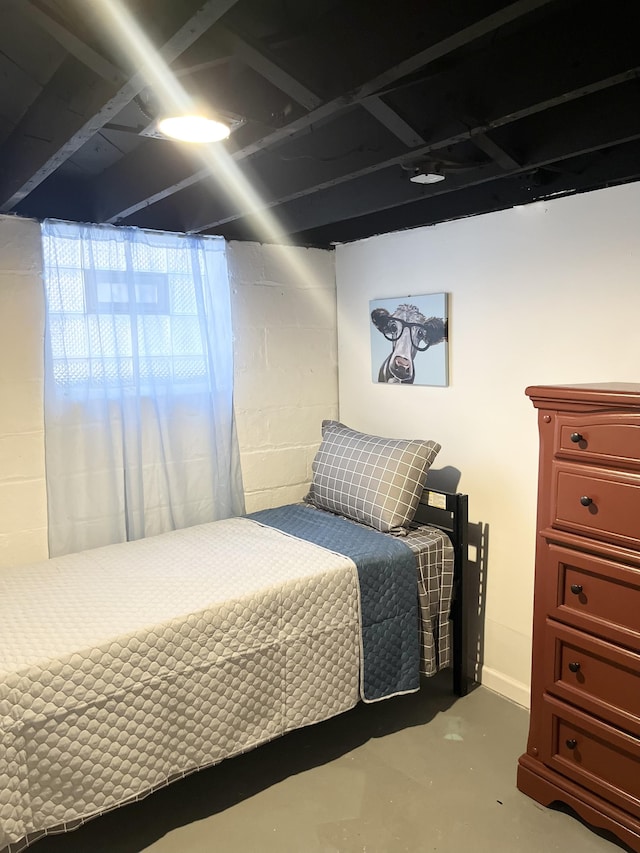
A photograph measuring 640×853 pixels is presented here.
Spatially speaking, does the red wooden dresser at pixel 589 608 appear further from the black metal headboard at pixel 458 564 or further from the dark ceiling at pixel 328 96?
the dark ceiling at pixel 328 96

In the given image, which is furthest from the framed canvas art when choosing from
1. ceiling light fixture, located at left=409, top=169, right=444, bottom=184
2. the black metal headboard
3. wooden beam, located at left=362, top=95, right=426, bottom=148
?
wooden beam, located at left=362, top=95, right=426, bottom=148

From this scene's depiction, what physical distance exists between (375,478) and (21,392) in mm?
1450

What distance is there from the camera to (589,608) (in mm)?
1917

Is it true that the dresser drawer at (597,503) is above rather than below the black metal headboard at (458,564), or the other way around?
above

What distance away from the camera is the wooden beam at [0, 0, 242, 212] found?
105cm

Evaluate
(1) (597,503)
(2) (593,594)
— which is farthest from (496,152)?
(2) (593,594)

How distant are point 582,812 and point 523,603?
2.65ft

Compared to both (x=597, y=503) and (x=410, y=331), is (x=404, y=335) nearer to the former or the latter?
(x=410, y=331)

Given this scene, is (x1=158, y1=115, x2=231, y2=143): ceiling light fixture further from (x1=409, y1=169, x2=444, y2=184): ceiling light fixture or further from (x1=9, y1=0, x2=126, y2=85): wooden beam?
(x1=409, y1=169, x2=444, y2=184): ceiling light fixture

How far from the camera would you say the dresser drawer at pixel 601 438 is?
1.76 m

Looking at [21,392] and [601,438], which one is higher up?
[21,392]

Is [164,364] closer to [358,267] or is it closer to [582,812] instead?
[358,267]

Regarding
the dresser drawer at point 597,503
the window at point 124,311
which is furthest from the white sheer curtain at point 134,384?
the dresser drawer at point 597,503

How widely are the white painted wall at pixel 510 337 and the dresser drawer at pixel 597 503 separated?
0.52 m
